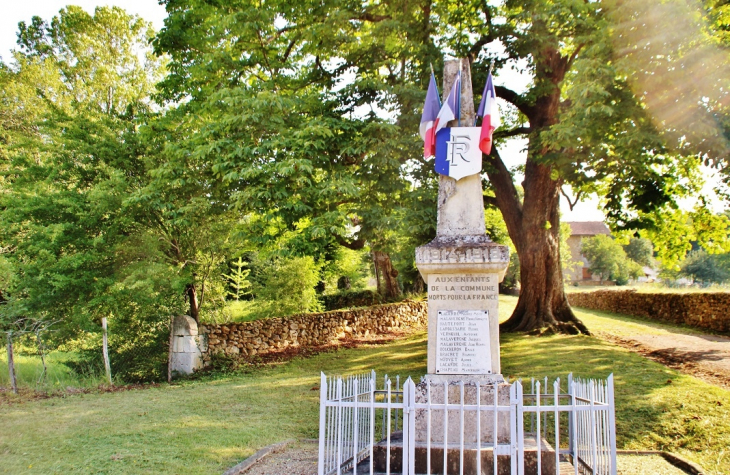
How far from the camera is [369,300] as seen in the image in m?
26.9

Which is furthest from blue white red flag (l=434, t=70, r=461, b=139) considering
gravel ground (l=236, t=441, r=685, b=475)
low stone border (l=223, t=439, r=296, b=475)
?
low stone border (l=223, t=439, r=296, b=475)

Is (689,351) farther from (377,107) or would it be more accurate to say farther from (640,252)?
(640,252)

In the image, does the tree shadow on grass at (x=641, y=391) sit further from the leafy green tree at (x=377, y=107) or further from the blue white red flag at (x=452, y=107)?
the blue white red flag at (x=452, y=107)

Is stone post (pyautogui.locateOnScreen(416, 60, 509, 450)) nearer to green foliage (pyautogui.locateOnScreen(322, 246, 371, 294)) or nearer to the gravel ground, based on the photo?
the gravel ground

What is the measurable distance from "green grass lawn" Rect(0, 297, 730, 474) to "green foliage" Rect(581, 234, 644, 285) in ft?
149

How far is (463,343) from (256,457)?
297 centimetres

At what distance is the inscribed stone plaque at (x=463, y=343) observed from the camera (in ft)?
20.1

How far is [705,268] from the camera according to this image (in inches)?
1919

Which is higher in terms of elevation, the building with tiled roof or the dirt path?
the building with tiled roof

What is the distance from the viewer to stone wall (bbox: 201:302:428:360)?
51.0ft

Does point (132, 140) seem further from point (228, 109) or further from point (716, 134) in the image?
point (716, 134)

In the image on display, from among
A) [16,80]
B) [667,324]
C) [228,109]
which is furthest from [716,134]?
[16,80]

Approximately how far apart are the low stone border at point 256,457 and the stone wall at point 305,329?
327 inches

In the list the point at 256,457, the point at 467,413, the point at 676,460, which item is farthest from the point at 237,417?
the point at 676,460
